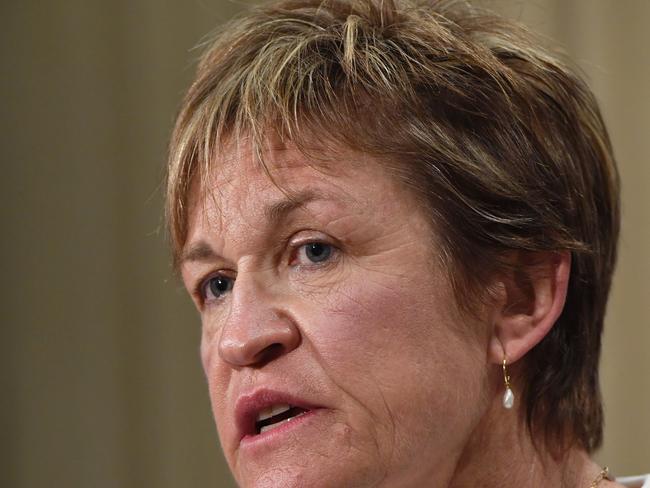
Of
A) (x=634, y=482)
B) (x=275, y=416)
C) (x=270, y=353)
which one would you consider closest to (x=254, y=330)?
(x=270, y=353)

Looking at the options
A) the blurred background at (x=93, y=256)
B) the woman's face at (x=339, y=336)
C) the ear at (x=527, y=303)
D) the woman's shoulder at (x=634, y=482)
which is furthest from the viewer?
the blurred background at (x=93, y=256)

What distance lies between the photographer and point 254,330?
1676 mm

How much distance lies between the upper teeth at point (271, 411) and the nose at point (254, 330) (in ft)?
0.24

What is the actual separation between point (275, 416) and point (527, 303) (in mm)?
469

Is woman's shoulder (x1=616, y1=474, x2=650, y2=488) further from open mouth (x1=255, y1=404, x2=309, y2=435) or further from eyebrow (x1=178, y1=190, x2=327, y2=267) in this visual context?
eyebrow (x1=178, y1=190, x2=327, y2=267)

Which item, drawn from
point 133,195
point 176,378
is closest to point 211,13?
point 133,195

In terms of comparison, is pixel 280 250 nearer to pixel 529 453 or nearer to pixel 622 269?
pixel 529 453

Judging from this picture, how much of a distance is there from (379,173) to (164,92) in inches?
67.7

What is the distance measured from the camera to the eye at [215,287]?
74.1 inches

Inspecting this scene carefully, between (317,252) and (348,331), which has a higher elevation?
(317,252)

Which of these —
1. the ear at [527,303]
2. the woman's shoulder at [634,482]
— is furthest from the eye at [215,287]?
the woman's shoulder at [634,482]

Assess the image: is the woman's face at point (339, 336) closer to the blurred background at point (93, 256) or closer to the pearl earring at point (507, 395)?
the pearl earring at point (507, 395)

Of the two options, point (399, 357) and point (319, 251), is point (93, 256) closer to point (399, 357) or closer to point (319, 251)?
point (319, 251)

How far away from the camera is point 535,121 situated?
1.86 meters
